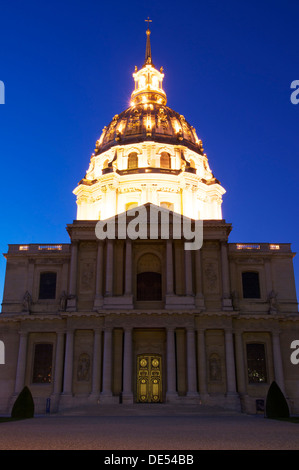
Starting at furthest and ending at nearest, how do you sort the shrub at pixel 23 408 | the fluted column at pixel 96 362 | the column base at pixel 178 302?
the column base at pixel 178 302, the fluted column at pixel 96 362, the shrub at pixel 23 408

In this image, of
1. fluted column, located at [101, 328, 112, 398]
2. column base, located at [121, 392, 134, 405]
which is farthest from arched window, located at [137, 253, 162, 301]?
column base, located at [121, 392, 134, 405]

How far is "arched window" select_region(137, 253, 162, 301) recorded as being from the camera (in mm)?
38719

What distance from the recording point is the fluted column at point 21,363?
36.4 m

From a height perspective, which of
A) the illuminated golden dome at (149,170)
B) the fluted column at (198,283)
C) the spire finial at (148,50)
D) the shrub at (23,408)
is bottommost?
the shrub at (23,408)

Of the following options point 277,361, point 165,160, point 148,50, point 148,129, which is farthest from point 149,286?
point 148,50

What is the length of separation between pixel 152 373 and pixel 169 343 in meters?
3.25

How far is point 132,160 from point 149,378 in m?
25.7

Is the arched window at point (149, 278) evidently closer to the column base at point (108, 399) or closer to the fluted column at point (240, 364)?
the fluted column at point (240, 364)

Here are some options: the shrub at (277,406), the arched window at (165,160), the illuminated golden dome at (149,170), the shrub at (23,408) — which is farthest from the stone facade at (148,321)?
the arched window at (165,160)

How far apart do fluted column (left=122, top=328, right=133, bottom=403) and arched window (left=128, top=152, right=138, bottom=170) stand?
22902 mm

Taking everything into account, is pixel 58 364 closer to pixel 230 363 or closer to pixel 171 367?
pixel 171 367

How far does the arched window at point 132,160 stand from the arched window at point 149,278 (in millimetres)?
16432
